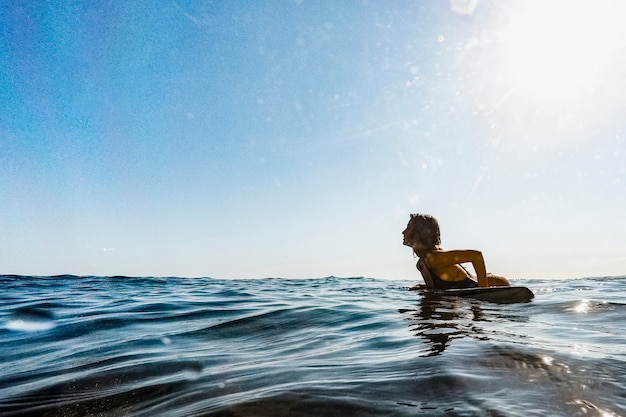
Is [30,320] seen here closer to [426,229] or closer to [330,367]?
[330,367]

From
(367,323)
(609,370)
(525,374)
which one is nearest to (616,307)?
(367,323)

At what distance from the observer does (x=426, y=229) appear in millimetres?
8094

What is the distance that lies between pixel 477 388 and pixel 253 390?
1213 mm

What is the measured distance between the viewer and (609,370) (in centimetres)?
228

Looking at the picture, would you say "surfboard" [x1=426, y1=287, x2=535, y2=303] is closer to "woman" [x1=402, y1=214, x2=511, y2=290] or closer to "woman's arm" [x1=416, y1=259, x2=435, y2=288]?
"woman" [x1=402, y1=214, x2=511, y2=290]

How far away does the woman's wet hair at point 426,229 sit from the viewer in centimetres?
808

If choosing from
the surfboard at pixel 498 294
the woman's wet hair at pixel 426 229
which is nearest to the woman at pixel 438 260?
the woman's wet hair at pixel 426 229

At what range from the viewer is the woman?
7170mm

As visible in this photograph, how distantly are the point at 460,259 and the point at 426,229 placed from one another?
1021 mm

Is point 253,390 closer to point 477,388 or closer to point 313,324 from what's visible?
point 477,388

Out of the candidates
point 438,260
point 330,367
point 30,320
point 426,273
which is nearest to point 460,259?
point 438,260

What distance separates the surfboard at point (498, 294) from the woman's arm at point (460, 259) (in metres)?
0.39

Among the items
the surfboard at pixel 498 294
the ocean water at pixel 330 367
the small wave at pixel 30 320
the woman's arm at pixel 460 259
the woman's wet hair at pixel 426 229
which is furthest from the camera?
the woman's wet hair at pixel 426 229

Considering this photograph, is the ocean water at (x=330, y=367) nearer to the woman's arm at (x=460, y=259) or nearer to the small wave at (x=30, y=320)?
the small wave at (x=30, y=320)
